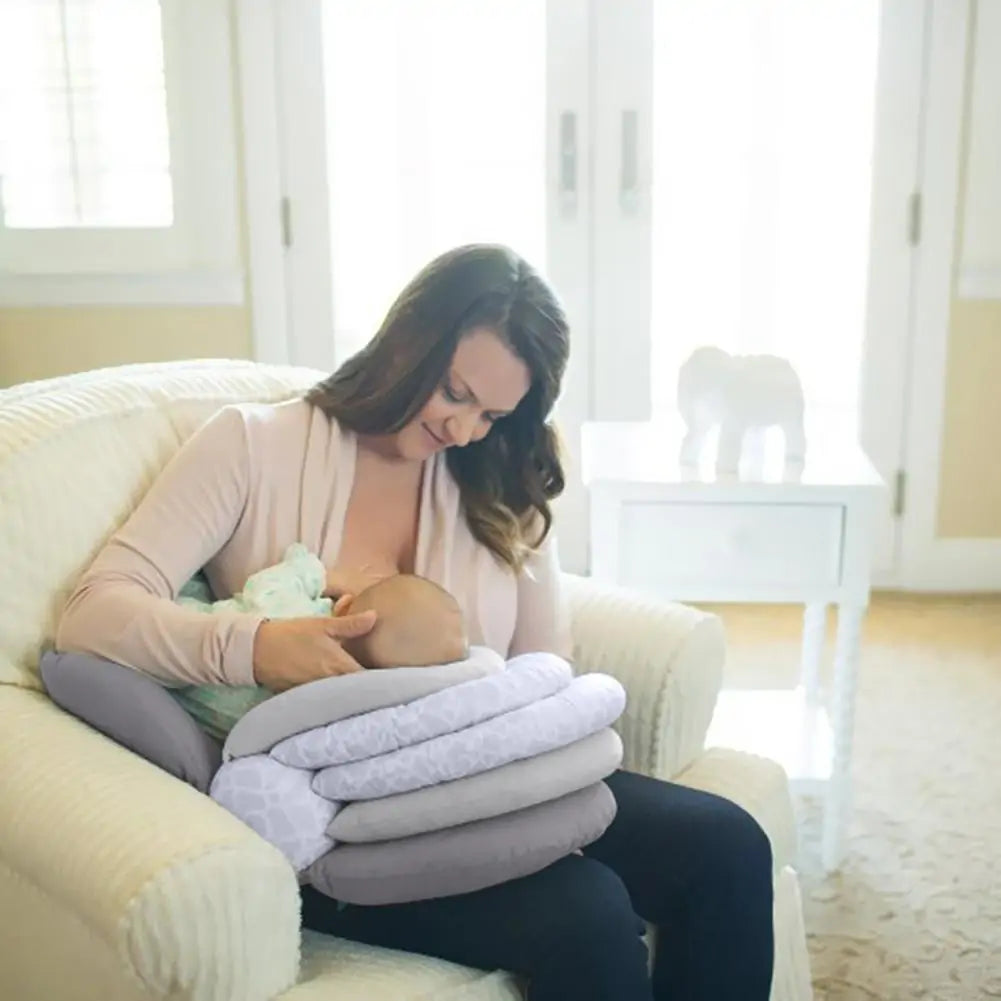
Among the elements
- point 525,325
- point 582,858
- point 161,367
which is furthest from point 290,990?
point 161,367

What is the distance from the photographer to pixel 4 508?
1449 millimetres

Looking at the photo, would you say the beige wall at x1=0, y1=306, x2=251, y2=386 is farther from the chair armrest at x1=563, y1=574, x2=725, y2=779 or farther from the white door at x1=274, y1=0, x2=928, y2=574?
the chair armrest at x1=563, y1=574, x2=725, y2=779

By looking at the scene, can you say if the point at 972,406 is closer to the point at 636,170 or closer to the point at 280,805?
the point at 636,170

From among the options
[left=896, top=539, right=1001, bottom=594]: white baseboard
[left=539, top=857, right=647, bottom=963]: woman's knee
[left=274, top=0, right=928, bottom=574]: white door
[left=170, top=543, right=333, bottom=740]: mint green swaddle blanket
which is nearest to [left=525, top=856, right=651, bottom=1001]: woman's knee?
[left=539, top=857, right=647, bottom=963]: woman's knee

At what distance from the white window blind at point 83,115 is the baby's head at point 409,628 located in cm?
203

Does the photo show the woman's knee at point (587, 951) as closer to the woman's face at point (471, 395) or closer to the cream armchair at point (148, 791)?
the cream armchair at point (148, 791)

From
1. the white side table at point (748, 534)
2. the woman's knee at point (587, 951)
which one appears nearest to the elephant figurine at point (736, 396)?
the white side table at point (748, 534)

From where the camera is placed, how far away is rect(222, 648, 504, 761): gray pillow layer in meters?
1.28

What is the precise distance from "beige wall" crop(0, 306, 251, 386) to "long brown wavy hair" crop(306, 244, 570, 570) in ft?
5.56

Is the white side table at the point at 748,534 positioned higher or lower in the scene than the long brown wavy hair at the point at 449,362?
lower

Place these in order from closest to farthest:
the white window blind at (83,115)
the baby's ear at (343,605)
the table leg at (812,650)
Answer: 1. the baby's ear at (343,605)
2. the table leg at (812,650)
3. the white window blind at (83,115)

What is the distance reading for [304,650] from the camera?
136cm

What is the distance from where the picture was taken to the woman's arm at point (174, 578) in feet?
4.49

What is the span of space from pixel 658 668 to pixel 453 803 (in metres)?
0.40
